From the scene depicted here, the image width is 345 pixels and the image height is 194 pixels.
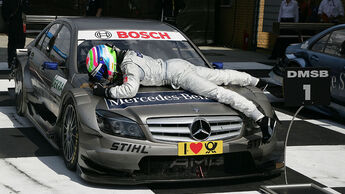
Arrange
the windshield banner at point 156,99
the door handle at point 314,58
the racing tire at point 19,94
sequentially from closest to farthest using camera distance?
1. the windshield banner at point 156,99
2. the racing tire at point 19,94
3. the door handle at point 314,58

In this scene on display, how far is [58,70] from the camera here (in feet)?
22.6

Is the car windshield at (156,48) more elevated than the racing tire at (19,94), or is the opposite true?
the car windshield at (156,48)

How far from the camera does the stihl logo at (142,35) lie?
7141 millimetres

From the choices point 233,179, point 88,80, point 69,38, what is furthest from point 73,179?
point 69,38

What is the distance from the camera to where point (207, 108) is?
19.0ft

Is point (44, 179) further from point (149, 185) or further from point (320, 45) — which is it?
point (320, 45)

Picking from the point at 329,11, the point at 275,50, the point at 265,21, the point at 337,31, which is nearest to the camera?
the point at 337,31

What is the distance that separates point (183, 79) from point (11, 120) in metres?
3.13

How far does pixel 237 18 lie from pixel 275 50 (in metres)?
4.14

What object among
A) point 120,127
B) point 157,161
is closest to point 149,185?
point 157,161

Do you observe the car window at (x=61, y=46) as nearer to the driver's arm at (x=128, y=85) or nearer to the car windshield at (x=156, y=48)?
the car windshield at (x=156, y=48)

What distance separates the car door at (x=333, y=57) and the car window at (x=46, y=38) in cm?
390

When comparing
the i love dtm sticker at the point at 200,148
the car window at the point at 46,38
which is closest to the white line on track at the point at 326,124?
the car window at the point at 46,38

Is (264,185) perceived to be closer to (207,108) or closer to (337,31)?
(207,108)
